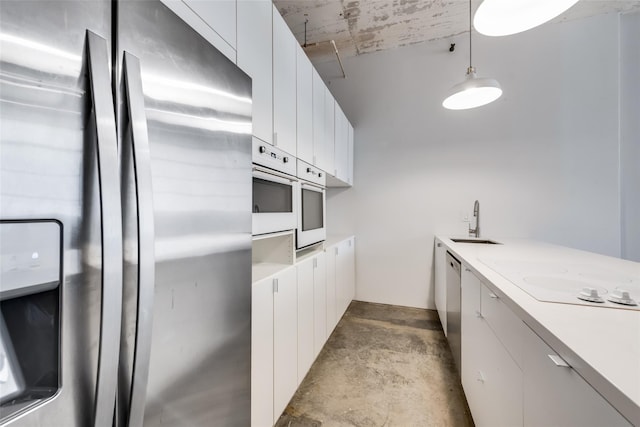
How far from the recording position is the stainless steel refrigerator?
371 millimetres

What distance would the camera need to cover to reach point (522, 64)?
273cm

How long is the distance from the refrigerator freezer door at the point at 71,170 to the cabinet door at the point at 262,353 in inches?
25.6

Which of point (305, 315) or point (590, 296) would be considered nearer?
point (590, 296)

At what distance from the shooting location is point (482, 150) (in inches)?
112

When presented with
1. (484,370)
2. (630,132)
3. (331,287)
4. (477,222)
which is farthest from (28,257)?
(630,132)

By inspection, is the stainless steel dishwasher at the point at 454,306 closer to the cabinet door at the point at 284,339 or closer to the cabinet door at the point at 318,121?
the cabinet door at the point at 284,339

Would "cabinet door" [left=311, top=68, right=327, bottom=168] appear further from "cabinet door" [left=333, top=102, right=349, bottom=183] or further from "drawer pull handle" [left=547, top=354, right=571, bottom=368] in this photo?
"drawer pull handle" [left=547, top=354, right=571, bottom=368]

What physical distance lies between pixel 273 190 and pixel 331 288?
1.22 meters

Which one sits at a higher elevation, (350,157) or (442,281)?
(350,157)

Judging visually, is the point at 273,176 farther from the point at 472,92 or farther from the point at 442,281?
the point at 442,281

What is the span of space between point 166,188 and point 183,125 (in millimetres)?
164

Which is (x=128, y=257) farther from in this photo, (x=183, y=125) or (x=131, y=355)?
(x=183, y=125)

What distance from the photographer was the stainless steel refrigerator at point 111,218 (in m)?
0.37

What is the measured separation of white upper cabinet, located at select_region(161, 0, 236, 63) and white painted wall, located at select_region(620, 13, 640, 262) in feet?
11.7
